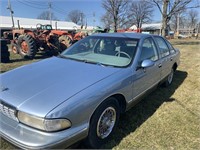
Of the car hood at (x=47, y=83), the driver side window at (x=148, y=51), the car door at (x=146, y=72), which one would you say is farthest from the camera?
the driver side window at (x=148, y=51)

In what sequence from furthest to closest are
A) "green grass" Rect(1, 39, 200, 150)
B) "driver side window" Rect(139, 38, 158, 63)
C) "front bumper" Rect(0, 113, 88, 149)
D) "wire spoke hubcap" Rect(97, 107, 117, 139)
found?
"driver side window" Rect(139, 38, 158, 63) → "green grass" Rect(1, 39, 200, 150) → "wire spoke hubcap" Rect(97, 107, 117, 139) → "front bumper" Rect(0, 113, 88, 149)

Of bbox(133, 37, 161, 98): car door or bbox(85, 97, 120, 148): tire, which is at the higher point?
bbox(133, 37, 161, 98): car door

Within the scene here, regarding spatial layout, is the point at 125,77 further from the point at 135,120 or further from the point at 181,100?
the point at 181,100

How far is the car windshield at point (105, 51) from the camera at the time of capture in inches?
134

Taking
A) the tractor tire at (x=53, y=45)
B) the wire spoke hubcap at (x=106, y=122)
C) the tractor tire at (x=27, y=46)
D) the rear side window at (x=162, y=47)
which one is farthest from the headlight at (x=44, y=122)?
the tractor tire at (x=53, y=45)

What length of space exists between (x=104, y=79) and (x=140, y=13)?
65465 mm

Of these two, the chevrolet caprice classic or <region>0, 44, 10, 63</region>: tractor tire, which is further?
<region>0, 44, 10, 63</region>: tractor tire

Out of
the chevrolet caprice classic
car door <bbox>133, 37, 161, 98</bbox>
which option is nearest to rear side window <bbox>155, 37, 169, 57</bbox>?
car door <bbox>133, 37, 161, 98</bbox>

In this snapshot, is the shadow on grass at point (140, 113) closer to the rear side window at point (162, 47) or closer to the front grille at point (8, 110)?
the rear side window at point (162, 47)

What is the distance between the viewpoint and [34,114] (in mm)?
2125

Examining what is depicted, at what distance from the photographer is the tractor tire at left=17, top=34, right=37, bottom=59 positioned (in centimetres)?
995

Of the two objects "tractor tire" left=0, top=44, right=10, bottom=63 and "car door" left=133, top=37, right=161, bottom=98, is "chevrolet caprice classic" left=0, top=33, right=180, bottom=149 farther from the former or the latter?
"tractor tire" left=0, top=44, right=10, bottom=63

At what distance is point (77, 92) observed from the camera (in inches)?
94.6

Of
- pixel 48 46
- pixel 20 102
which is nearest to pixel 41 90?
pixel 20 102
